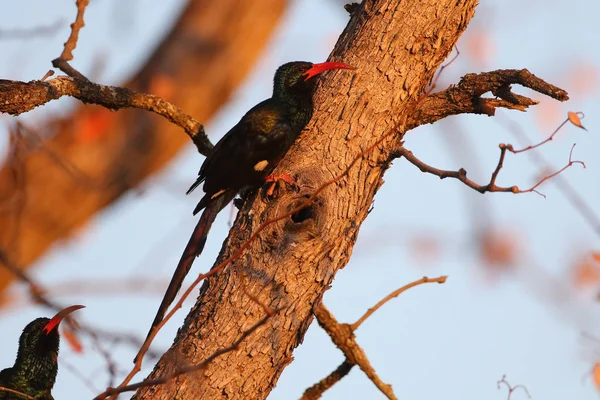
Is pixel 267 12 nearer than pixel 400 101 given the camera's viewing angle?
No

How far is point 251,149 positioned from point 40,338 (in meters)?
1.49

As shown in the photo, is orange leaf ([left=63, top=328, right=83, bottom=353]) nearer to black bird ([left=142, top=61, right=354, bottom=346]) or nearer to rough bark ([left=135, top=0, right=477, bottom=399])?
black bird ([left=142, top=61, right=354, bottom=346])

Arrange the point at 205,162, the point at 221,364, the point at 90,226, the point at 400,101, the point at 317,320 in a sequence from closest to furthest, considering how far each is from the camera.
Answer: the point at 221,364 → the point at 400,101 → the point at 317,320 → the point at 205,162 → the point at 90,226

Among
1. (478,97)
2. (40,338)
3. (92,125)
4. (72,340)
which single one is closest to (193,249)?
(72,340)

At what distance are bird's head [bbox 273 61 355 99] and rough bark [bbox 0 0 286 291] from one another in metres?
2.24

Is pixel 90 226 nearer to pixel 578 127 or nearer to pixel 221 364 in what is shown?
pixel 221 364

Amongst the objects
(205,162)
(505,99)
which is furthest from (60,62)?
(505,99)

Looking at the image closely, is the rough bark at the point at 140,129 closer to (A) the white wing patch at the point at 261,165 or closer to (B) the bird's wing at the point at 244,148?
(B) the bird's wing at the point at 244,148

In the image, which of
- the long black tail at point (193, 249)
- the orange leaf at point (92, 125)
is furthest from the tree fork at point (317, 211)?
the orange leaf at point (92, 125)

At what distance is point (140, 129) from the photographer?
Answer: 267 inches

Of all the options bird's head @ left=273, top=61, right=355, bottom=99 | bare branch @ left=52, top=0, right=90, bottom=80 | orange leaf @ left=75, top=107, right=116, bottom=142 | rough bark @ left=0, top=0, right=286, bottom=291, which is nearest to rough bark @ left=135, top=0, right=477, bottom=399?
bird's head @ left=273, top=61, right=355, bottom=99

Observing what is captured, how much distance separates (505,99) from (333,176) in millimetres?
844

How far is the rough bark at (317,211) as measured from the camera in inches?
120

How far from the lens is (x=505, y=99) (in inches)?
137
